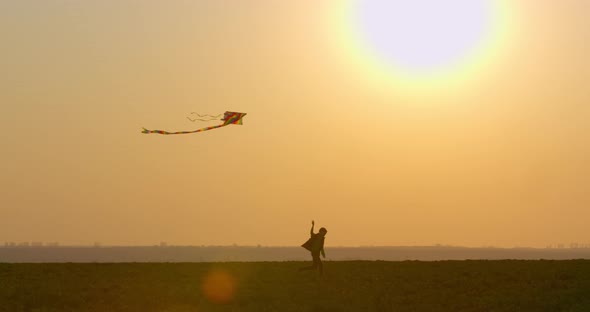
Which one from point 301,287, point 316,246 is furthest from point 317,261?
point 301,287

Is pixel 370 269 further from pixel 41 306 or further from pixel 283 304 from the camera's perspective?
pixel 41 306

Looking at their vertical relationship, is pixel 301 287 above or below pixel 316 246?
below

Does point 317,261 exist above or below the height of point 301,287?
above

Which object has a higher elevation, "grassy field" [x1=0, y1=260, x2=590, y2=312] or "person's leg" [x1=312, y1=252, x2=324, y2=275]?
"person's leg" [x1=312, y1=252, x2=324, y2=275]

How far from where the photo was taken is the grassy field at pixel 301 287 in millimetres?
28703

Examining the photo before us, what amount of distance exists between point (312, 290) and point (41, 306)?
9.36 m

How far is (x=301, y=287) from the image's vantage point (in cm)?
3272

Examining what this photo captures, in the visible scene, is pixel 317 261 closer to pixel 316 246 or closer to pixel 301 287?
pixel 316 246

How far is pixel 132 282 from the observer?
113ft

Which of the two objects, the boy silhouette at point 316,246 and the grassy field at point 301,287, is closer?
the grassy field at point 301,287

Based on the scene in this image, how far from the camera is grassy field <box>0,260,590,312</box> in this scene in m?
28.7

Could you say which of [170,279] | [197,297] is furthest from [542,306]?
[170,279]

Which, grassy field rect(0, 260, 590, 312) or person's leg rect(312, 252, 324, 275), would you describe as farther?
person's leg rect(312, 252, 324, 275)

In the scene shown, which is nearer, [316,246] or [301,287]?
[301,287]
